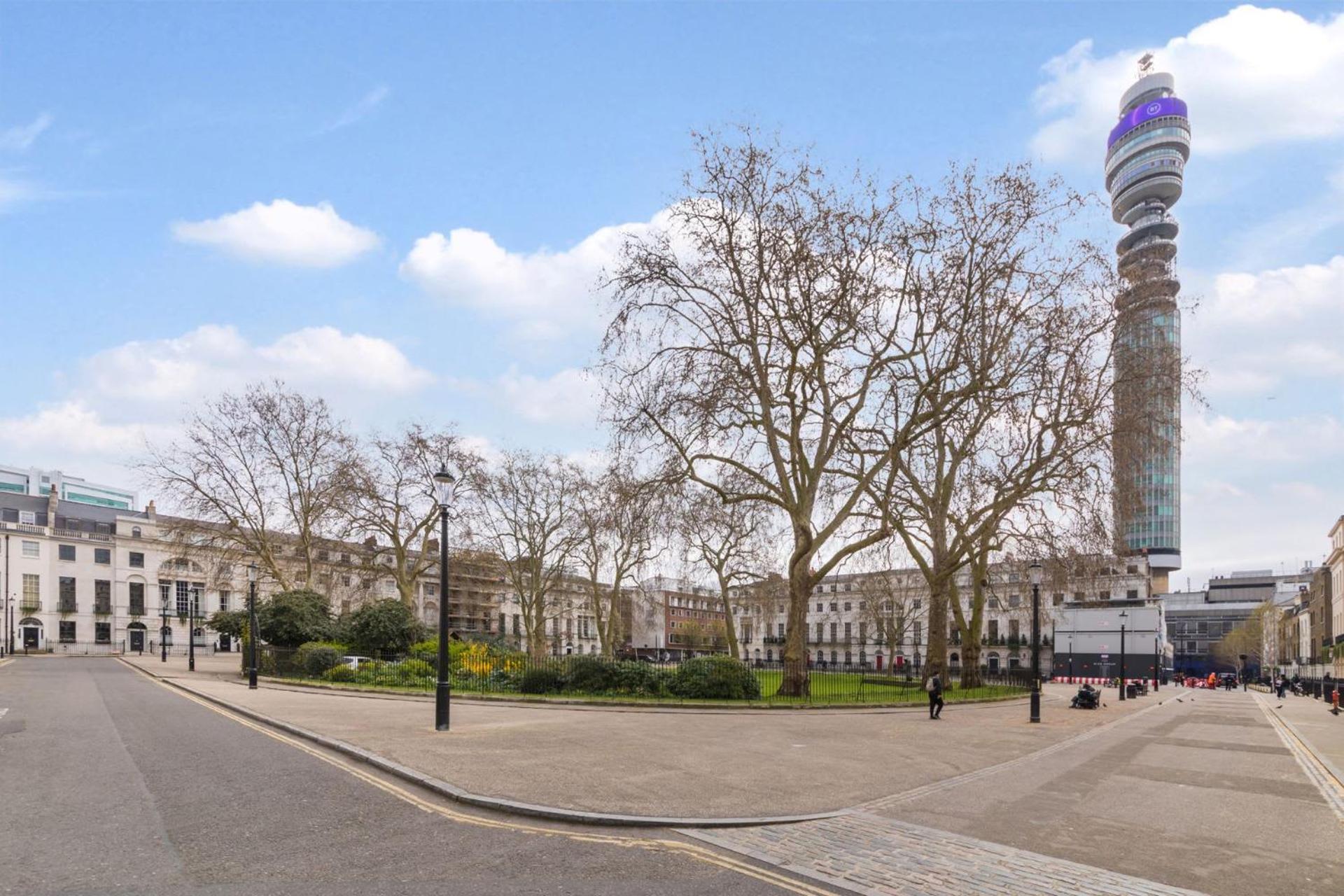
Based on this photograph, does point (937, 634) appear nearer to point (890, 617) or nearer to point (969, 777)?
point (969, 777)

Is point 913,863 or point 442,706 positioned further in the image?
point 442,706

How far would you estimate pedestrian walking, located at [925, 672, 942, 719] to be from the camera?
894 inches

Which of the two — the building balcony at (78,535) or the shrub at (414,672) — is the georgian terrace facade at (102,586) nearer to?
the building balcony at (78,535)

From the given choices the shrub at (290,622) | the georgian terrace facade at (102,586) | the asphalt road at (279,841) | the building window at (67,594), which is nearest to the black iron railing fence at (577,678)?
the shrub at (290,622)

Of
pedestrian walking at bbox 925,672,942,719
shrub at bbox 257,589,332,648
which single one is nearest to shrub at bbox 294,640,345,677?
shrub at bbox 257,589,332,648

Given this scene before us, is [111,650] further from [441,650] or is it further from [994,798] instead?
[994,798]

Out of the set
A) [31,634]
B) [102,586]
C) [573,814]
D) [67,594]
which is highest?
[573,814]

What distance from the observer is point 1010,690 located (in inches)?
1612

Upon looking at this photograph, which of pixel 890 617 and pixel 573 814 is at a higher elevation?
pixel 573 814

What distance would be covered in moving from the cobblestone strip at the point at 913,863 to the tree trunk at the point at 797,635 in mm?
18890

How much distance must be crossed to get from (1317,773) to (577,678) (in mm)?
18355

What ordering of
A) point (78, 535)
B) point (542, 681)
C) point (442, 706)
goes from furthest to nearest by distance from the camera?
1. point (78, 535)
2. point (542, 681)
3. point (442, 706)

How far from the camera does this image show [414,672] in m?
30.9

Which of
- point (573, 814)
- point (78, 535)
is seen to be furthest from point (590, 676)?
point (78, 535)
